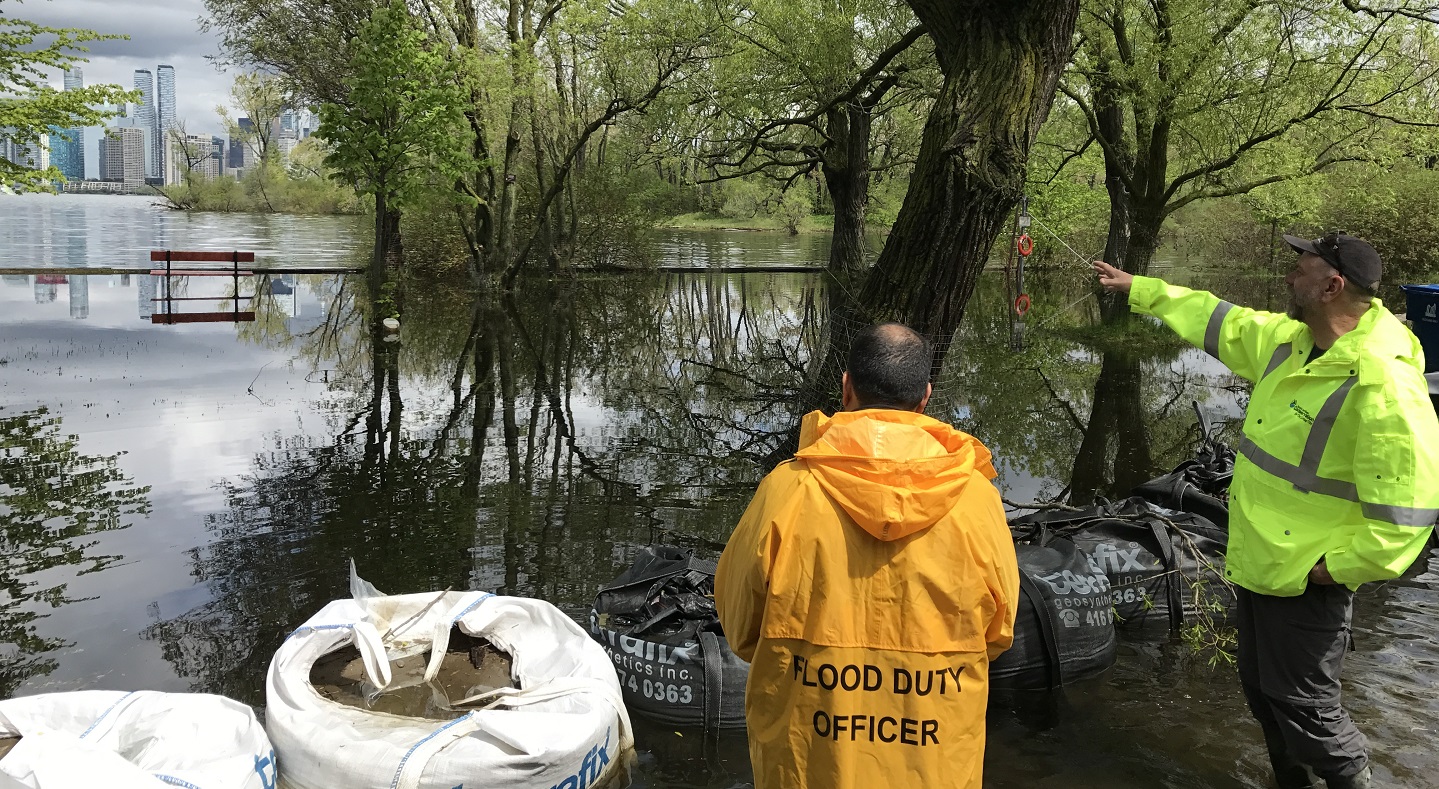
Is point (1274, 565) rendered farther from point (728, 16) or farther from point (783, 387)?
point (728, 16)

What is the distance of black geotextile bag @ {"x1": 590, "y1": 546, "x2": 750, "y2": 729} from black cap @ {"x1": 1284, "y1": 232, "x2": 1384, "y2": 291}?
2.76 m

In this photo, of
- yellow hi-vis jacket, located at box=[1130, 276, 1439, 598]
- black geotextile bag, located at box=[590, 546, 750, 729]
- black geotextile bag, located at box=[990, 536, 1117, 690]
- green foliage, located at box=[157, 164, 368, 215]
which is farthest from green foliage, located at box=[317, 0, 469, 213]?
green foliage, located at box=[157, 164, 368, 215]

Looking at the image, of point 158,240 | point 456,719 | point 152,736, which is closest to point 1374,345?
point 456,719

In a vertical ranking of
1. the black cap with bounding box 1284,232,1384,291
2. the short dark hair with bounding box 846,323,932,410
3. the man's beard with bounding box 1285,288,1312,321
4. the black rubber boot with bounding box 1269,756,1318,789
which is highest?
the black cap with bounding box 1284,232,1384,291

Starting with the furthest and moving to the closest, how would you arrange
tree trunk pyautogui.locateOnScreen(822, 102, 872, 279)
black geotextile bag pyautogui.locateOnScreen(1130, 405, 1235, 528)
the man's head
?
1. tree trunk pyautogui.locateOnScreen(822, 102, 872, 279)
2. black geotextile bag pyautogui.locateOnScreen(1130, 405, 1235, 528)
3. the man's head

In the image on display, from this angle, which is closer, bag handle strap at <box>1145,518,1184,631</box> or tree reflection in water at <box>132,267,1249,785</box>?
bag handle strap at <box>1145,518,1184,631</box>

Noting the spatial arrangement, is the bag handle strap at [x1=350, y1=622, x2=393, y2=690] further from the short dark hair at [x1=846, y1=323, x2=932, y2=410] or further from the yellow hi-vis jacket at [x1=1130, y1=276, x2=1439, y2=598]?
the yellow hi-vis jacket at [x1=1130, y1=276, x2=1439, y2=598]

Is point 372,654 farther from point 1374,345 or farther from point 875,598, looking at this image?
point 1374,345

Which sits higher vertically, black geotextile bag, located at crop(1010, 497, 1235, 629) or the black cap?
the black cap

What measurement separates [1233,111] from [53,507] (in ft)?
58.6

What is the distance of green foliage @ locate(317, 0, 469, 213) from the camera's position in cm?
2005

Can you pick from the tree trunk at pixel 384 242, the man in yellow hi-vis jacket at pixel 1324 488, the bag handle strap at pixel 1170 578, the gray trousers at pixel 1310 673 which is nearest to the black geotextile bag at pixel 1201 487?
the bag handle strap at pixel 1170 578

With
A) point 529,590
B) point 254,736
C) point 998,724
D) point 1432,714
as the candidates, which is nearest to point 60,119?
point 529,590

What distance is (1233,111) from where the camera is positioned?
55.7 feet
